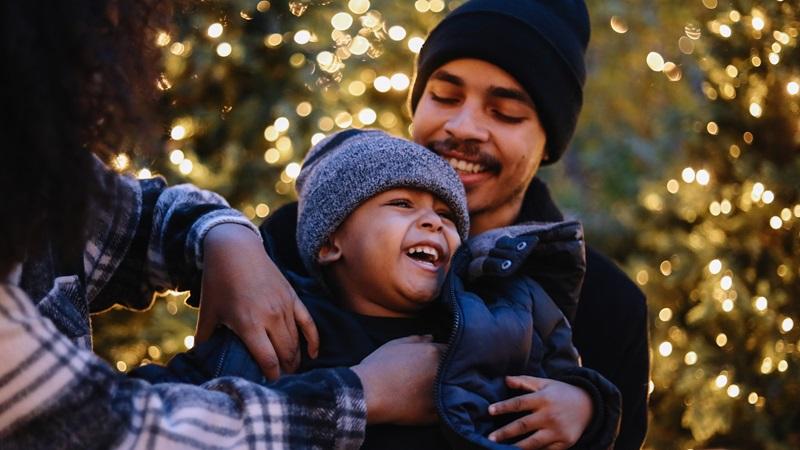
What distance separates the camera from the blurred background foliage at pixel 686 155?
458cm

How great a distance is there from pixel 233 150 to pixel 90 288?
251 cm

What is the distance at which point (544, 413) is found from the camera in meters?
2.18

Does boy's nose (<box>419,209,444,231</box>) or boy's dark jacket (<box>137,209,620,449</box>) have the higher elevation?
boy's nose (<box>419,209,444,231</box>)

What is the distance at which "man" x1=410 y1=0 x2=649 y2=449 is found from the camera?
3.04 meters

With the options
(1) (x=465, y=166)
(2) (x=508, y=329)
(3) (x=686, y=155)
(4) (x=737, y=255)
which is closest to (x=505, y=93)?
(1) (x=465, y=166)

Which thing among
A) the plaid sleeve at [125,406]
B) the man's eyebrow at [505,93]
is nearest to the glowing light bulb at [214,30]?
the man's eyebrow at [505,93]

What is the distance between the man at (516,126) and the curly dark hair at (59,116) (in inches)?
59.4

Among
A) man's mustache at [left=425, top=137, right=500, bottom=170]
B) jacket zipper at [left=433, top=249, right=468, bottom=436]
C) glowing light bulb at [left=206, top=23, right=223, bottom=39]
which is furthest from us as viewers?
glowing light bulb at [left=206, top=23, right=223, bottom=39]

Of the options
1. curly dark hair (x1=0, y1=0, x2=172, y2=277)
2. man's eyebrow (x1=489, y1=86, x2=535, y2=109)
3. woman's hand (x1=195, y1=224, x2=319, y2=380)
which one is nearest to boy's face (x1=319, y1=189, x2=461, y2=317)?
woman's hand (x1=195, y1=224, x2=319, y2=380)

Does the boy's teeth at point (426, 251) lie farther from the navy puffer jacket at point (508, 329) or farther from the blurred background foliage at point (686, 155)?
the blurred background foliage at point (686, 155)

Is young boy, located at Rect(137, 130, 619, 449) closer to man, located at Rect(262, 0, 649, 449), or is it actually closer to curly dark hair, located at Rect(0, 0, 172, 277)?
man, located at Rect(262, 0, 649, 449)

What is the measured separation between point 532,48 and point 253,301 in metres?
1.31

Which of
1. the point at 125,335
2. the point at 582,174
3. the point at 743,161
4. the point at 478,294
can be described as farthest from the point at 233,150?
the point at 582,174

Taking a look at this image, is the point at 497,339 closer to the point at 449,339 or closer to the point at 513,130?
the point at 449,339
